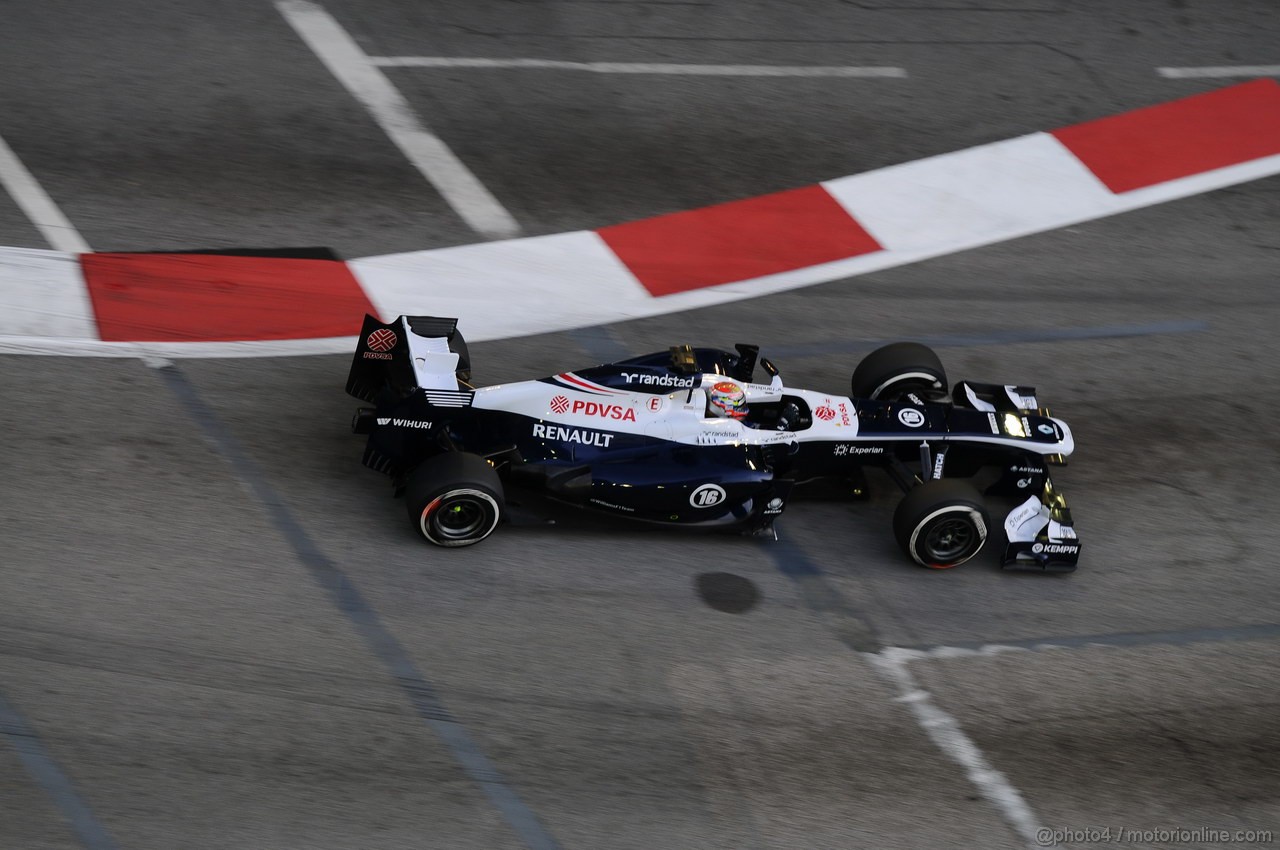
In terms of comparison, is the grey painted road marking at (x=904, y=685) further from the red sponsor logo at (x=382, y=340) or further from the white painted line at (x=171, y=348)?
the white painted line at (x=171, y=348)

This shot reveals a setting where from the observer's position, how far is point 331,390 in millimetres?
8719

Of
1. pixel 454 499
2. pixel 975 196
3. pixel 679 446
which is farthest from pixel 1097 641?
pixel 975 196

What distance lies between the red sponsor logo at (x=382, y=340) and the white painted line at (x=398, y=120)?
244 cm

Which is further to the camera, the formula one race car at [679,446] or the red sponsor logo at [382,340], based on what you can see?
the red sponsor logo at [382,340]

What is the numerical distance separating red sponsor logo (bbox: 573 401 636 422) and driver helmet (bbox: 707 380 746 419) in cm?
46

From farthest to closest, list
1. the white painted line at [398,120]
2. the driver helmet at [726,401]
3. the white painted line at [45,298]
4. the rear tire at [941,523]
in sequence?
the white painted line at [398,120] → the white painted line at [45,298] → the driver helmet at [726,401] → the rear tire at [941,523]

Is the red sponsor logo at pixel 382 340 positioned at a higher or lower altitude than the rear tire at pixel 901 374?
lower

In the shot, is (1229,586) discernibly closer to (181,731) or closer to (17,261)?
(181,731)

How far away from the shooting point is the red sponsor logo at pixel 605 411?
771 cm

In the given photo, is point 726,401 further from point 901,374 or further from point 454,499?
point 454,499

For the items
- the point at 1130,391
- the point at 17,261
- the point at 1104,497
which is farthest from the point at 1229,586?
the point at 17,261

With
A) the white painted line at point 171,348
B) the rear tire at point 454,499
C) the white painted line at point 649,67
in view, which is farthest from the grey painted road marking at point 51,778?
the white painted line at point 649,67

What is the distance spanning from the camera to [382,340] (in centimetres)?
803

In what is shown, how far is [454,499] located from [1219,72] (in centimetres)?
953
